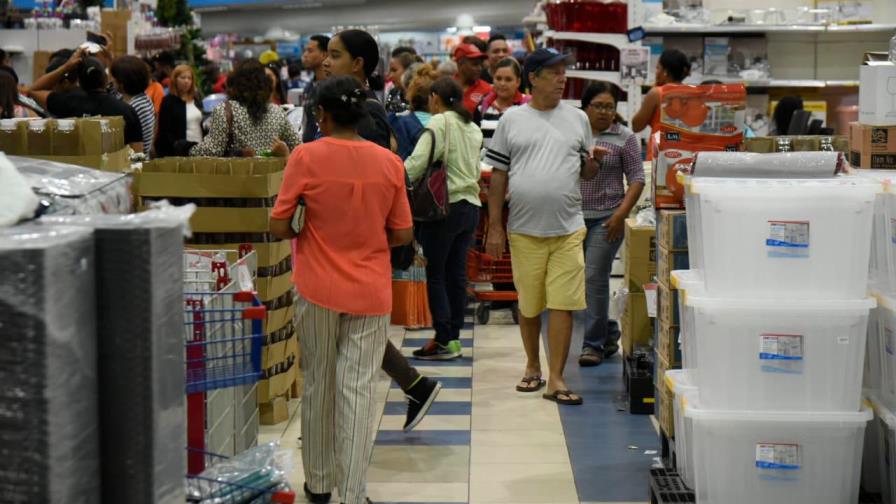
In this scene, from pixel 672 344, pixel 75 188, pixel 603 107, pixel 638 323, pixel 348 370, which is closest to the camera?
pixel 75 188

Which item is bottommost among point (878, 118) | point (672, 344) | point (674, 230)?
point (672, 344)

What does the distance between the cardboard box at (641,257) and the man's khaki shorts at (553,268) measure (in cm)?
43

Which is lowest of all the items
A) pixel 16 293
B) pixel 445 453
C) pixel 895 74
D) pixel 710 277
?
pixel 445 453

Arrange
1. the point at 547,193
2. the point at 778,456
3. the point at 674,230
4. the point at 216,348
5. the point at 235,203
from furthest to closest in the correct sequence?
the point at 547,193
the point at 235,203
the point at 674,230
the point at 778,456
the point at 216,348

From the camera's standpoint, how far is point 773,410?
152 inches

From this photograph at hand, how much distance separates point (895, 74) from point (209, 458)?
2.70 meters

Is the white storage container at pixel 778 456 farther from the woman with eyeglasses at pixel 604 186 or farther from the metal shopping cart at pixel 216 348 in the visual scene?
the woman with eyeglasses at pixel 604 186

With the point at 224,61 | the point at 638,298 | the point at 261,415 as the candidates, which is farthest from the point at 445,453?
the point at 224,61

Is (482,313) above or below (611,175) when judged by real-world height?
below

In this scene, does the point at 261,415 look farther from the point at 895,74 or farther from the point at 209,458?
the point at 895,74

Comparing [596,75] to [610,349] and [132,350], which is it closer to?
[610,349]

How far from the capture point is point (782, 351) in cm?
382

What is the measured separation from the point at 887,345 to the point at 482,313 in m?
4.66

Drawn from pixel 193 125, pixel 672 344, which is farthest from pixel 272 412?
pixel 193 125
